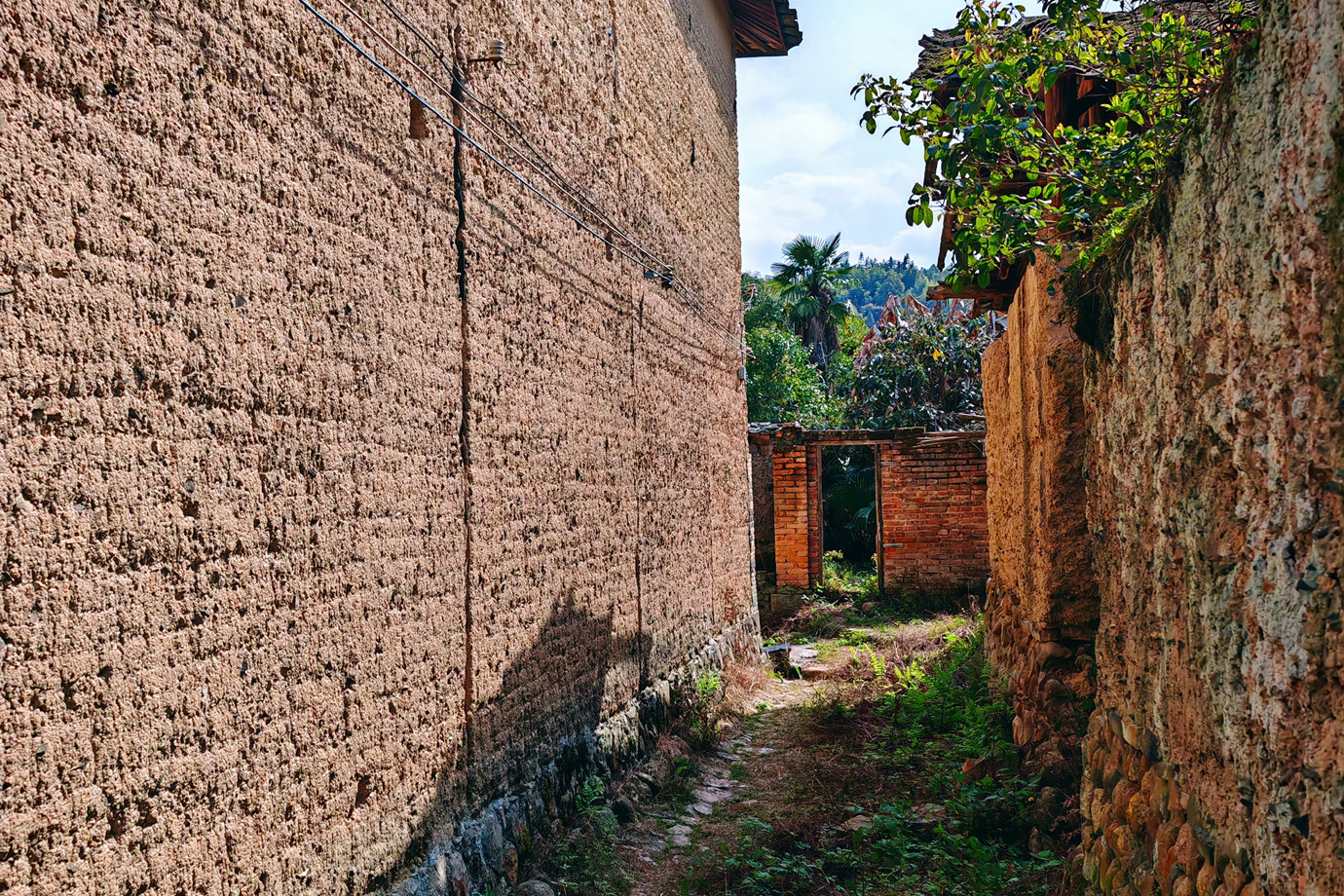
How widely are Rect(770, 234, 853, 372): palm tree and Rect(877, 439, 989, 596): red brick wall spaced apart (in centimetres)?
1418

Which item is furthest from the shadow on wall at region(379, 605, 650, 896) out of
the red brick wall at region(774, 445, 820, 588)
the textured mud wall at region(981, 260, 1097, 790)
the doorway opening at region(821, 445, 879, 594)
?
the doorway opening at region(821, 445, 879, 594)

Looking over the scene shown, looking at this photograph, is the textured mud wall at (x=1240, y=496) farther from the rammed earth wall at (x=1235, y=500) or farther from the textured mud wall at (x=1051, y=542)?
the textured mud wall at (x=1051, y=542)

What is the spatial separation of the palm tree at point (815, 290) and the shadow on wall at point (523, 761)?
21610 millimetres

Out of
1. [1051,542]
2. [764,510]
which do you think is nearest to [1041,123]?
[1051,542]

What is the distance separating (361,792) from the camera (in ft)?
9.66

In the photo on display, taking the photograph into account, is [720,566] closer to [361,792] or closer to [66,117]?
[361,792]

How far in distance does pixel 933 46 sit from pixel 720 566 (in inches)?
191

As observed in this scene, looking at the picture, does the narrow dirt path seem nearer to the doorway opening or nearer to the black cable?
the black cable

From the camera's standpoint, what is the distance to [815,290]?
26.5 m

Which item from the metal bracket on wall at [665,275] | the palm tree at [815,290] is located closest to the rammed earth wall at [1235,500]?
the metal bracket on wall at [665,275]

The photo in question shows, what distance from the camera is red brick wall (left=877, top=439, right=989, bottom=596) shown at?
467 inches

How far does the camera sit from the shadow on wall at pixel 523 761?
3420 mm

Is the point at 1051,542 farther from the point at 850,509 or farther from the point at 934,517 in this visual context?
the point at 850,509

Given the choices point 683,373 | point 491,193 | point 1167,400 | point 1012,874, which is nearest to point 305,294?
point 491,193
